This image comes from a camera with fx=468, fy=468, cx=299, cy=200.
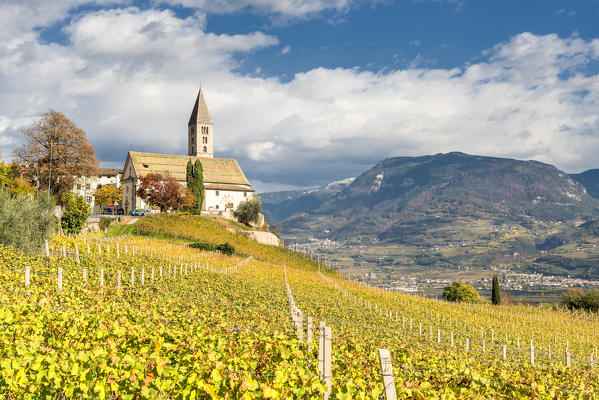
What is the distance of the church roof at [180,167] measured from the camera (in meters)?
92.5

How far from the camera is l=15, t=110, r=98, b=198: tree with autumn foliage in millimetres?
56969

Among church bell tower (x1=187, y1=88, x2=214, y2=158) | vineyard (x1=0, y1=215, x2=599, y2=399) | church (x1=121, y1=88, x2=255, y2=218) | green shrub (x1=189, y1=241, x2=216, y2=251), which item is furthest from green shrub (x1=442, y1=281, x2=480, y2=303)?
vineyard (x1=0, y1=215, x2=599, y2=399)

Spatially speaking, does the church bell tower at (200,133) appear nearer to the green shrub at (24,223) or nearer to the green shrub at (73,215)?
the green shrub at (73,215)

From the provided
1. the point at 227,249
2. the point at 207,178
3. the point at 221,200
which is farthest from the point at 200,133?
the point at 227,249

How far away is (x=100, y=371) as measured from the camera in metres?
6.48

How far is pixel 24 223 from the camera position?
89.7 ft

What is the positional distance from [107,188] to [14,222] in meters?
64.2

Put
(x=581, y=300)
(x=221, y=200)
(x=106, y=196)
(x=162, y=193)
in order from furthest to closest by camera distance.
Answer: (x=221, y=200) → (x=106, y=196) → (x=581, y=300) → (x=162, y=193)

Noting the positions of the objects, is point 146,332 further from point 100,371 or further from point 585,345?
point 585,345

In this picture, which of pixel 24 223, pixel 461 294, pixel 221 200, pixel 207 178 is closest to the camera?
pixel 24 223

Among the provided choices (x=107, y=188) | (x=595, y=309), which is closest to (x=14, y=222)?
(x=107, y=188)

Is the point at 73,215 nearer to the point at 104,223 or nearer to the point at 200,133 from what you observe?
the point at 104,223

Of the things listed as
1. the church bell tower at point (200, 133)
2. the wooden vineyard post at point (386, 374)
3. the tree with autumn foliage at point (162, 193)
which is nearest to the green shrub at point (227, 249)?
the tree with autumn foliage at point (162, 193)

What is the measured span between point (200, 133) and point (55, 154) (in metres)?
57.8
